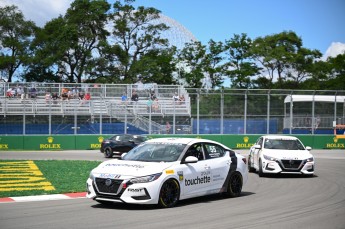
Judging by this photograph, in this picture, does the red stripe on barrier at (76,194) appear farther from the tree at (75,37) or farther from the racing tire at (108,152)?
the tree at (75,37)

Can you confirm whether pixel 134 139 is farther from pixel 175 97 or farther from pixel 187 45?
pixel 187 45

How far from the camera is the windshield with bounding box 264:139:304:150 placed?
19.4 m

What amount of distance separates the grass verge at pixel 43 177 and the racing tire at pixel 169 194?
372cm

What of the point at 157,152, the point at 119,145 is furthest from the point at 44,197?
the point at 119,145

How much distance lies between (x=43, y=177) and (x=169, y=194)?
7.46 metres

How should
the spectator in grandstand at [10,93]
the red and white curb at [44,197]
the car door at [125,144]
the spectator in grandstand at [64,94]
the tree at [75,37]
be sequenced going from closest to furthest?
1. the red and white curb at [44,197]
2. the car door at [125,144]
3. the spectator in grandstand at [10,93]
4. the spectator in grandstand at [64,94]
5. the tree at [75,37]

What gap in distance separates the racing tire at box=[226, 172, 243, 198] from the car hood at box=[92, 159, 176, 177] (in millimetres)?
2228

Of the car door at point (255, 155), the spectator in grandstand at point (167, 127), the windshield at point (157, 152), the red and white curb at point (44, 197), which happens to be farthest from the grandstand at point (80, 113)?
the windshield at point (157, 152)

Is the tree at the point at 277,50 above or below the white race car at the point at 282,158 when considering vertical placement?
above

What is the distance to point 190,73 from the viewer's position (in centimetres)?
6706

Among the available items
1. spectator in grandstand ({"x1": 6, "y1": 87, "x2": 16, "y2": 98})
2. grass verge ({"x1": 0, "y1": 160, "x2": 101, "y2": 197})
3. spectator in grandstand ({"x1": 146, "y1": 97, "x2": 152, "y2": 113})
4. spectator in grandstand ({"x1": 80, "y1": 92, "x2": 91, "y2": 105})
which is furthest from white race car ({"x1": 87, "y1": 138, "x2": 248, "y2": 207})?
spectator in grandstand ({"x1": 6, "y1": 87, "x2": 16, "y2": 98})

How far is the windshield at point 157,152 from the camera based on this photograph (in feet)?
38.2

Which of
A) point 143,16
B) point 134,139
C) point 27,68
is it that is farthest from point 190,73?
point 134,139

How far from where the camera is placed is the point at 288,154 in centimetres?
1828
